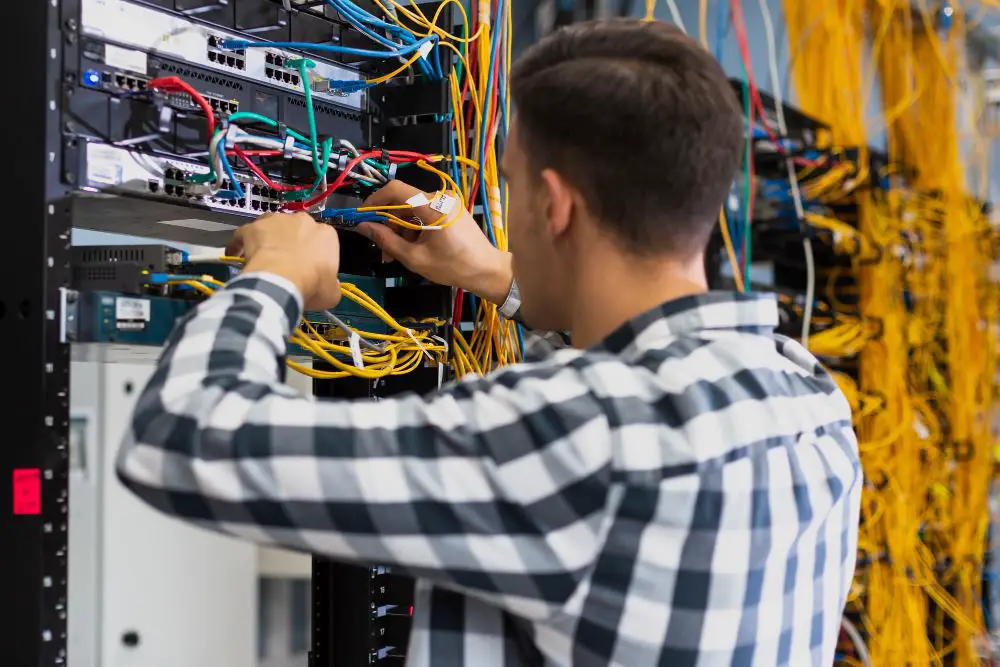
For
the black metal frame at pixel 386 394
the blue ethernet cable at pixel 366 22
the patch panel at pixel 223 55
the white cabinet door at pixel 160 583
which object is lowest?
the white cabinet door at pixel 160 583

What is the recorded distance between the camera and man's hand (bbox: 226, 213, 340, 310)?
902mm

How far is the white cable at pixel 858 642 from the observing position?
2.24 meters

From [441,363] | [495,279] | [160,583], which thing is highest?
[495,279]

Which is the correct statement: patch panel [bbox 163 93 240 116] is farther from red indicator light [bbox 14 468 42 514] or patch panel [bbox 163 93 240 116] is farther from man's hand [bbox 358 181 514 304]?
red indicator light [bbox 14 468 42 514]

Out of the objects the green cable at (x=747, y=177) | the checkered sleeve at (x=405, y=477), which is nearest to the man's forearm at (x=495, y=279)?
the checkered sleeve at (x=405, y=477)

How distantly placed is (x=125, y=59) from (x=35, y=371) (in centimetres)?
32

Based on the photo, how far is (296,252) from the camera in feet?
3.08

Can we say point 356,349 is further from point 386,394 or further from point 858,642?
point 858,642

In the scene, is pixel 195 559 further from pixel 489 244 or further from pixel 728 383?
pixel 728 383

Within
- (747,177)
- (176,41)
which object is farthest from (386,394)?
(747,177)

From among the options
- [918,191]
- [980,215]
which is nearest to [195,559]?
[918,191]

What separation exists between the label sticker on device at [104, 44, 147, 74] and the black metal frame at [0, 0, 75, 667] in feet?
0.17

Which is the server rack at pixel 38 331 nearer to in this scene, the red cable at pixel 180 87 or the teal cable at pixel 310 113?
the red cable at pixel 180 87

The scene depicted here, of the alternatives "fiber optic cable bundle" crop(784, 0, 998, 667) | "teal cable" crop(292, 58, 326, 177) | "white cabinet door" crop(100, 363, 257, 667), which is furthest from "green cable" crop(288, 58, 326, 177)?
"white cabinet door" crop(100, 363, 257, 667)
